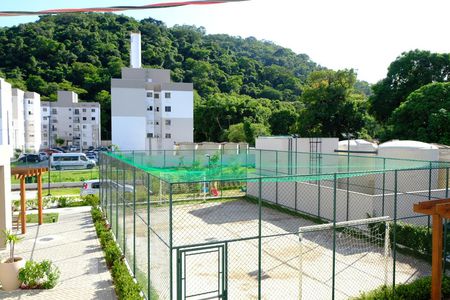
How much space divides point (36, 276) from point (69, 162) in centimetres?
3265

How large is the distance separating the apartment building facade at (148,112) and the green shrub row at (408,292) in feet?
145

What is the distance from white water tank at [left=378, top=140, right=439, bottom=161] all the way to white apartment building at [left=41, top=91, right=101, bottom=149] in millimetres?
55538

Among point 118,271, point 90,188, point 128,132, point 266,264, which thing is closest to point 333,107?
point 90,188

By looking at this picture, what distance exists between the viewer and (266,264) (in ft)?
36.2

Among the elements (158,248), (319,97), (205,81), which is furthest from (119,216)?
(205,81)

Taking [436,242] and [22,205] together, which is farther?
[22,205]

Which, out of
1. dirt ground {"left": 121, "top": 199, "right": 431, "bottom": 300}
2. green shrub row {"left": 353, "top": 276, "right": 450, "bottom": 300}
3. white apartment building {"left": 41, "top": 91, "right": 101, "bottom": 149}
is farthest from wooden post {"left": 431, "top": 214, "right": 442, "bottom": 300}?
white apartment building {"left": 41, "top": 91, "right": 101, "bottom": 149}

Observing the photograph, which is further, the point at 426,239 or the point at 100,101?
the point at 100,101

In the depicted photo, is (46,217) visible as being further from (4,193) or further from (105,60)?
(105,60)

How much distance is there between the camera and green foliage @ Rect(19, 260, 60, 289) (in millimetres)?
9320

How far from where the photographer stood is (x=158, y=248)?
7453 millimetres

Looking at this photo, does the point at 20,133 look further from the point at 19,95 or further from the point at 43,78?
the point at 43,78

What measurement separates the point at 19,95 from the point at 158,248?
5695cm

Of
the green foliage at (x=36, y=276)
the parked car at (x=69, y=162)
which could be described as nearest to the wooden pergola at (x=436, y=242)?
the green foliage at (x=36, y=276)
